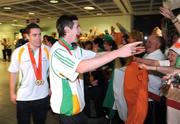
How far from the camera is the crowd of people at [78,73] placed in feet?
5.54

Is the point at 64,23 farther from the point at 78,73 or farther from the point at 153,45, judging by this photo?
the point at 153,45

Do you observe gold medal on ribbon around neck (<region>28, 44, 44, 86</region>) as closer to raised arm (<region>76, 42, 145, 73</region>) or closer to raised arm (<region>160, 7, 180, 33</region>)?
raised arm (<region>76, 42, 145, 73</region>)

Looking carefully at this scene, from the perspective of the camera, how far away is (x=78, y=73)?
1626 millimetres

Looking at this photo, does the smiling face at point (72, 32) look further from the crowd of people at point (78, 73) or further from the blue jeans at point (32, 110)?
the blue jeans at point (32, 110)

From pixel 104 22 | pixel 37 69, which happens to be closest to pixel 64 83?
pixel 37 69

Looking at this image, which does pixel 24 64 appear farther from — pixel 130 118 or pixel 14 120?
pixel 14 120

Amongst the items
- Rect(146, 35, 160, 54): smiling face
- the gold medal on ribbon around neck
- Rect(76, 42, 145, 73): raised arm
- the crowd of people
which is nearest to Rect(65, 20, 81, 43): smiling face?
the crowd of people

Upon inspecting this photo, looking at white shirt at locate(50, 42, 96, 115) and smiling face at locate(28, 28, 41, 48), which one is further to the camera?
smiling face at locate(28, 28, 41, 48)

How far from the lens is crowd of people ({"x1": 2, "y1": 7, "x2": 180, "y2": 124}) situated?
5.54 feet

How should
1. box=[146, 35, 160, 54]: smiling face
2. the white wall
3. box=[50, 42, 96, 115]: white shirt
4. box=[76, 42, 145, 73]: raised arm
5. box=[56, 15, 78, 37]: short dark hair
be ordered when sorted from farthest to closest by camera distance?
the white wall, box=[146, 35, 160, 54]: smiling face, box=[56, 15, 78, 37]: short dark hair, box=[50, 42, 96, 115]: white shirt, box=[76, 42, 145, 73]: raised arm

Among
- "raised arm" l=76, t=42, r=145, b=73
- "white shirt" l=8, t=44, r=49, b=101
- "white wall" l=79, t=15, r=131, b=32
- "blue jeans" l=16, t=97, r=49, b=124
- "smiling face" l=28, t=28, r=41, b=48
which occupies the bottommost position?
"blue jeans" l=16, t=97, r=49, b=124

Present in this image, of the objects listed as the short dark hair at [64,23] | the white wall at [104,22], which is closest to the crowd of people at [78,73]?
the short dark hair at [64,23]

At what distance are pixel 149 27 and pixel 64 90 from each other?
9.74m

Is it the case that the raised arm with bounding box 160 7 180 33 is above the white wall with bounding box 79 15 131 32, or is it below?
below
